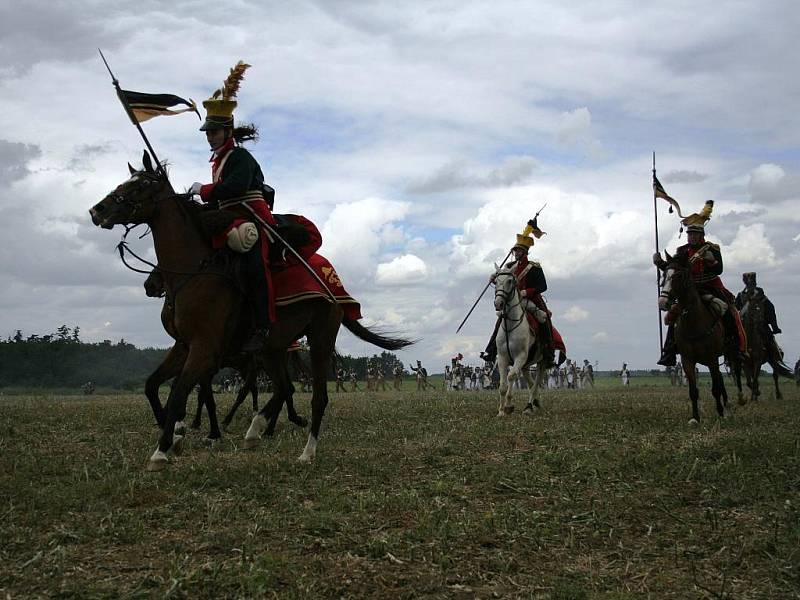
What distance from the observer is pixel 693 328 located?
14.6 m

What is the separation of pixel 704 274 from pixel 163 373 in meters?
9.72

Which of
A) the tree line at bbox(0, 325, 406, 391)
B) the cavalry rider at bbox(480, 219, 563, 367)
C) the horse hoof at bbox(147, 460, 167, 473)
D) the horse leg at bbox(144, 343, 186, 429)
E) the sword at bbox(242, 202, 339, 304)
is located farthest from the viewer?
the tree line at bbox(0, 325, 406, 391)

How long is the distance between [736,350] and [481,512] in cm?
1004

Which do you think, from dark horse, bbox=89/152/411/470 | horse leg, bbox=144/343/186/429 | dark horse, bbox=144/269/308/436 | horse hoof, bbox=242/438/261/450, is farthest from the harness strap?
horse hoof, bbox=242/438/261/450

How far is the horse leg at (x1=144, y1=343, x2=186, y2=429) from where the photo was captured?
10414 mm

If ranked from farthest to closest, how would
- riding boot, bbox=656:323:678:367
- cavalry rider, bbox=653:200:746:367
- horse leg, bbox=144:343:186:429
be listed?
riding boot, bbox=656:323:678:367
cavalry rider, bbox=653:200:746:367
horse leg, bbox=144:343:186:429

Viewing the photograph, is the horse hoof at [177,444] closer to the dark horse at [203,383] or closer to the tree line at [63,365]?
the dark horse at [203,383]

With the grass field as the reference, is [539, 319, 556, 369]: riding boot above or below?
above

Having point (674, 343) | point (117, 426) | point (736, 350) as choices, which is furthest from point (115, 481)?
point (736, 350)

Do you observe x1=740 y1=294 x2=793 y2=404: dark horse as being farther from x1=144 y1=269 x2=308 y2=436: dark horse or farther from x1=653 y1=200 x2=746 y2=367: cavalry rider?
x1=144 y1=269 x2=308 y2=436: dark horse

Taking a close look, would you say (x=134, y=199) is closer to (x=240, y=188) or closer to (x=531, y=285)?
(x=240, y=188)

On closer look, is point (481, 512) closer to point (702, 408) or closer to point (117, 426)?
point (117, 426)

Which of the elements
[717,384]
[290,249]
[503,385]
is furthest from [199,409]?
[717,384]

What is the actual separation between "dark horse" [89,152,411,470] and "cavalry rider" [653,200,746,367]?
749 cm
